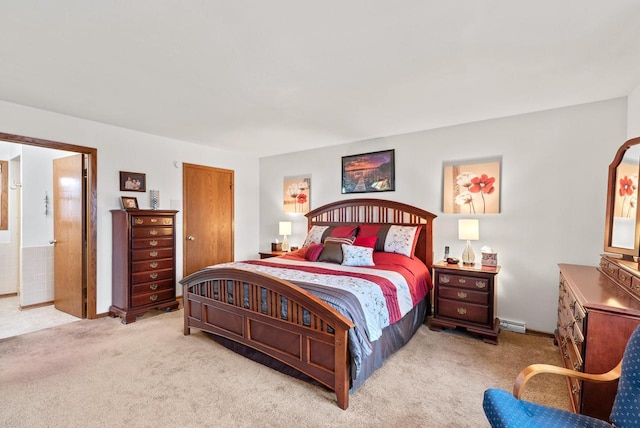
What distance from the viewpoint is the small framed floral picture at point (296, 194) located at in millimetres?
5186

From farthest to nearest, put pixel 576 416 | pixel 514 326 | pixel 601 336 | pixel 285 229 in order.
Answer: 1. pixel 285 229
2. pixel 514 326
3. pixel 601 336
4. pixel 576 416

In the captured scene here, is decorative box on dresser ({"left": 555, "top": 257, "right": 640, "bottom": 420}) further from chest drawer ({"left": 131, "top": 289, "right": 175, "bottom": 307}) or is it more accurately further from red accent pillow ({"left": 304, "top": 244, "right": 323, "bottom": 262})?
chest drawer ({"left": 131, "top": 289, "right": 175, "bottom": 307})

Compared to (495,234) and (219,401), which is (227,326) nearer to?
(219,401)

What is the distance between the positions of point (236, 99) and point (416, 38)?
179 centimetres

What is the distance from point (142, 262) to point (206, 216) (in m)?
1.40

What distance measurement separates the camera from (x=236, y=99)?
2980mm

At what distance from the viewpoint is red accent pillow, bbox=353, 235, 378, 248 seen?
380cm

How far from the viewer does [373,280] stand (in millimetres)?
2730

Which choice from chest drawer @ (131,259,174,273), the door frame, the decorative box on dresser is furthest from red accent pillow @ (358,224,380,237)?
the door frame

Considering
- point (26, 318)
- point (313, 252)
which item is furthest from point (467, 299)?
point (26, 318)

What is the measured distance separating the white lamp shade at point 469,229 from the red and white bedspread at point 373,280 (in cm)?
63

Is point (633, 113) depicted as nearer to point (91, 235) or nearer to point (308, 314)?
point (308, 314)

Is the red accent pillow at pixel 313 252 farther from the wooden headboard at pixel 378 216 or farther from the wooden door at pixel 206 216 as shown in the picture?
the wooden door at pixel 206 216

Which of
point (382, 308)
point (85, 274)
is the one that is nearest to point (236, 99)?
point (382, 308)
